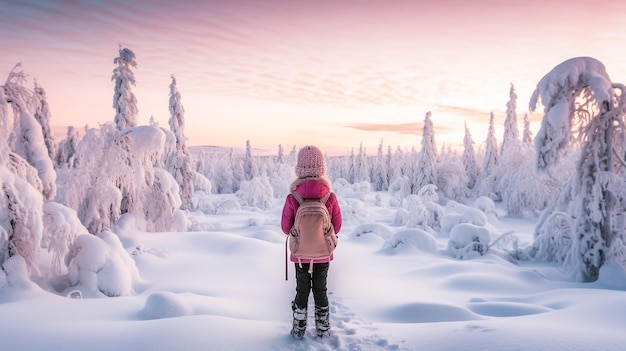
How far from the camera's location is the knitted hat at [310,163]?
355cm

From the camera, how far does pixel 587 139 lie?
8.10 m

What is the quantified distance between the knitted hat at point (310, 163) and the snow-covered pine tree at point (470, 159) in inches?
1945

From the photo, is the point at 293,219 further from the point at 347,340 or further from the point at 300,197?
the point at 347,340

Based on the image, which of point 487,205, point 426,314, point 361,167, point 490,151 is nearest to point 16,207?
point 426,314

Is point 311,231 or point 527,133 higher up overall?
point 527,133

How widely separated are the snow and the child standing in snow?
27 cm

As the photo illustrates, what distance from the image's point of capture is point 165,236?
11039mm

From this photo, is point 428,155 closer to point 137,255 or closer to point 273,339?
point 137,255

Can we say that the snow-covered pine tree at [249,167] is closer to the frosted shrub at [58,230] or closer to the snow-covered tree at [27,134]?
the snow-covered tree at [27,134]

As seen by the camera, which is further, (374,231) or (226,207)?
(226,207)

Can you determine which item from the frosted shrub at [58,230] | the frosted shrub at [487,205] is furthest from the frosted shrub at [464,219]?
the frosted shrub at [58,230]

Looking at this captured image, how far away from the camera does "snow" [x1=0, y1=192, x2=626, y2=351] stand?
10.4 ft

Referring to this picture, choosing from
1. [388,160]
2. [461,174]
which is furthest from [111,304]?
[388,160]

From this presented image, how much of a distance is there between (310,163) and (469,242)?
447 inches
